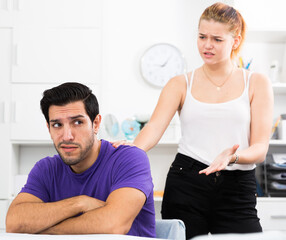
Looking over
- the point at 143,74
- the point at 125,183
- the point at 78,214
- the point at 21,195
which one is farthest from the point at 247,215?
the point at 143,74

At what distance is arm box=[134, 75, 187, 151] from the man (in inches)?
7.2

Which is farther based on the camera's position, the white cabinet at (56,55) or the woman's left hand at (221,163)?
the white cabinet at (56,55)

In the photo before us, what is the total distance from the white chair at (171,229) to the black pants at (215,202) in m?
0.18

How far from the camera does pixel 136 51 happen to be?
332cm

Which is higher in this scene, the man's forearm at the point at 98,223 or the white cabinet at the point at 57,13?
the white cabinet at the point at 57,13

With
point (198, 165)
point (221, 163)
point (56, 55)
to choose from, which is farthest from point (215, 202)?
point (56, 55)

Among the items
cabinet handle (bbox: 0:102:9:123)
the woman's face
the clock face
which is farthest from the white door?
the woman's face

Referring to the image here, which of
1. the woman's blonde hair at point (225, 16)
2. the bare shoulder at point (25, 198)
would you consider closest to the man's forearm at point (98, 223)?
the bare shoulder at point (25, 198)

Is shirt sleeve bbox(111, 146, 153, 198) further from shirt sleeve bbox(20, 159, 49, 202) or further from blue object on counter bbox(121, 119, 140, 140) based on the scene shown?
blue object on counter bbox(121, 119, 140, 140)

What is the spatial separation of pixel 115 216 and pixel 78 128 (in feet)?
1.28

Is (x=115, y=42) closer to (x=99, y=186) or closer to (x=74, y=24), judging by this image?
(x=74, y=24)

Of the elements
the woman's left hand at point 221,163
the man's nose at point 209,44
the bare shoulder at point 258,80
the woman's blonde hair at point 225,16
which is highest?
the woman's blonde hair at point 225,16

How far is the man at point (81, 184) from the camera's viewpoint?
1.34m

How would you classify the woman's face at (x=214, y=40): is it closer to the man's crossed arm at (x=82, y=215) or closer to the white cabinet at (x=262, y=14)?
the man's crossed arm at (x=82, y=215)
